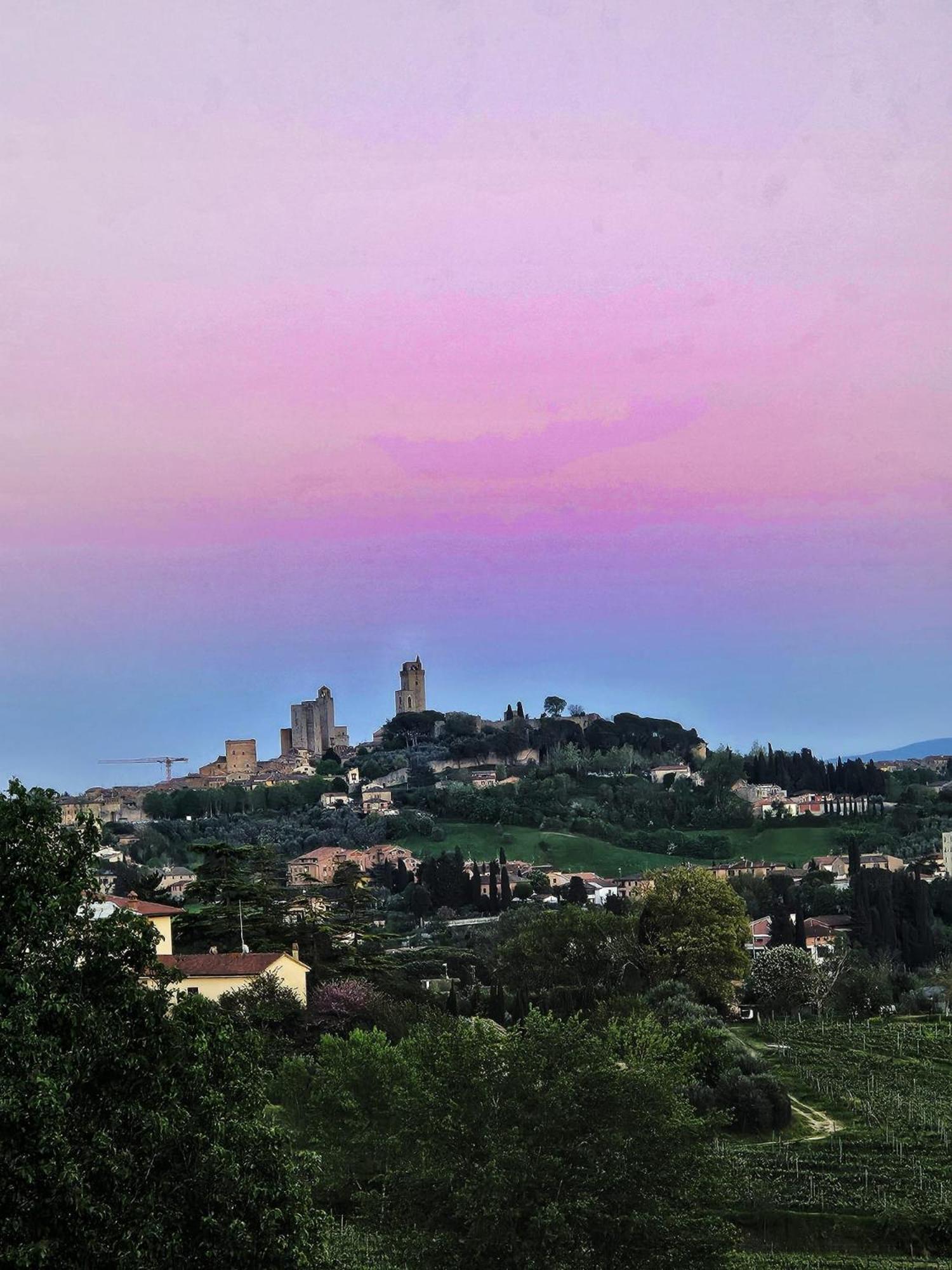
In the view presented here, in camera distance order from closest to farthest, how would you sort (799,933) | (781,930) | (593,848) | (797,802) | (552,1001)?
(552,1001), (799,933), (781,930), (593,848), (797,802)

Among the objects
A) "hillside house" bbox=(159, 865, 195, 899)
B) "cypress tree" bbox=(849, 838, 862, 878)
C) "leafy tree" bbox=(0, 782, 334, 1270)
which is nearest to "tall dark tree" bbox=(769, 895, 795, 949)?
"cypress tree" bbox=(849, 838, 862, 878)

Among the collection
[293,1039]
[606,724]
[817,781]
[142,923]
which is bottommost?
[293,1039]

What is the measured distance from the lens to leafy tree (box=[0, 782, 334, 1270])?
11.5 metres

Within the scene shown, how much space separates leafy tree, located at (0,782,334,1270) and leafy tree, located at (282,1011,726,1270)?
4829mm

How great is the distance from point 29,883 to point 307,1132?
1545cm

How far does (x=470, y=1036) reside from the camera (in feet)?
66.0

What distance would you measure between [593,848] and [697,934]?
61.3 meters

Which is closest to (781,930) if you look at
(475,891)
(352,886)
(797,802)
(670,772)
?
(352,886)

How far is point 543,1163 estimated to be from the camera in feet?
58.2

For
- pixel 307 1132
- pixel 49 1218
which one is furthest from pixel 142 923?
pixel 307 1132

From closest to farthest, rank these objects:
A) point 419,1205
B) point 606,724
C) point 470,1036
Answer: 1. point 419,1205
2. point 470,1036
3. point 606,724

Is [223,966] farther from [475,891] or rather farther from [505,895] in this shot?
[475,891]

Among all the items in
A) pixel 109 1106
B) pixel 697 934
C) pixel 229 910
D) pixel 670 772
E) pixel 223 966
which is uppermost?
pixel 670 772

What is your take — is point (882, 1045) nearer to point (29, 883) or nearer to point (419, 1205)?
point (419, 1205)
